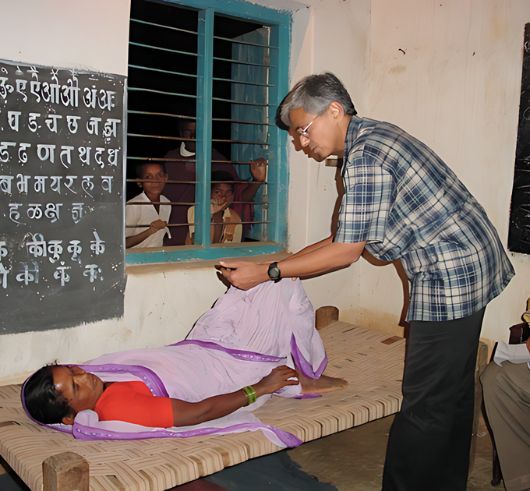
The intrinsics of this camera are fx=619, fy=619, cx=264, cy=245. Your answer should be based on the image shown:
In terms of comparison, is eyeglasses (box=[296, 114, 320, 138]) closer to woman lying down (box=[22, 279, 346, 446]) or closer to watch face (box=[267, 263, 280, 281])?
watch face (box=[267, 263, 280, 281])

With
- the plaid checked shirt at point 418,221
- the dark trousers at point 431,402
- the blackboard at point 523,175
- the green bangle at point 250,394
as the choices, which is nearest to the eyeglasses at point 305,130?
the plaid checked shirt at point 418,221

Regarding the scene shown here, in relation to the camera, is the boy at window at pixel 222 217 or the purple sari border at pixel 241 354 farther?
the boy at window at pixel 222 217

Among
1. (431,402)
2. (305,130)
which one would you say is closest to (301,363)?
(431,402)

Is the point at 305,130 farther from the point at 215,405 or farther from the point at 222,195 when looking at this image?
the point at 222,195

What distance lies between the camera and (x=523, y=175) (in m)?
2.93

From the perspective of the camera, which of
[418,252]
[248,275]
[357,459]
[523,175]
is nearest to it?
[418,252]

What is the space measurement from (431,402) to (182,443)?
87 cm

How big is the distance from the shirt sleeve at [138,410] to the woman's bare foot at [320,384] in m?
0.72

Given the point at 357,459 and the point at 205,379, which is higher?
the point at 205,379

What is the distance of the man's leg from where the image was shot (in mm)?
2516

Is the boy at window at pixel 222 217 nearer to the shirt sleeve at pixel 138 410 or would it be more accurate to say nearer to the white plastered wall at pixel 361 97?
the white plastered wall at pixel 361 97

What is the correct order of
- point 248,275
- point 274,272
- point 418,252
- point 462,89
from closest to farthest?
point 418,252, point 274,272, point 248,275, point 462,89

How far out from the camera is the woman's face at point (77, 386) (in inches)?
84.0

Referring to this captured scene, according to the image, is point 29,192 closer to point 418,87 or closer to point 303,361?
point 303,361
